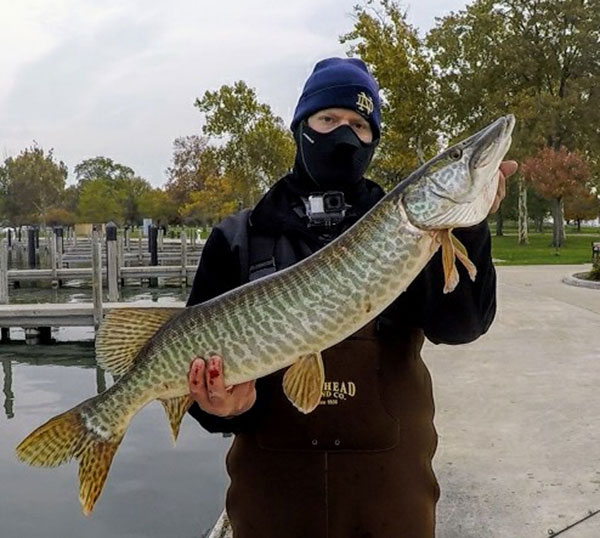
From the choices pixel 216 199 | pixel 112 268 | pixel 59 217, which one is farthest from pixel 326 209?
pixel 59 217

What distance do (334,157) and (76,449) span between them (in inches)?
47.1

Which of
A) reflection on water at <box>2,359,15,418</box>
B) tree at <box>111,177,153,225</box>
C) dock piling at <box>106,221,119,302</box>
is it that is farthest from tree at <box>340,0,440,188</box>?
tree at <box>111,177,153,225</box>

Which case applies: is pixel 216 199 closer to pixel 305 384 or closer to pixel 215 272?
pixel 215 272

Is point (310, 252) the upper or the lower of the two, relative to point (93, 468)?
upper

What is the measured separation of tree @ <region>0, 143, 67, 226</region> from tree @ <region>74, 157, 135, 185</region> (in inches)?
757

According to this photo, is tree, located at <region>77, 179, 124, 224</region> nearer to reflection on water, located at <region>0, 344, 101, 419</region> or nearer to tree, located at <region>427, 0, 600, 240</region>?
tree, located at <region>427, 0, 600, 240</region>

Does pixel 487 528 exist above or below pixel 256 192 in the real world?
below

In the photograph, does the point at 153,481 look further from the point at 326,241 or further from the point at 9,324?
the point at 9,324

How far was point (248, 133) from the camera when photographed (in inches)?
1484

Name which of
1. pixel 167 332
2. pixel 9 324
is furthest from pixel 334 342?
pixel 9 324

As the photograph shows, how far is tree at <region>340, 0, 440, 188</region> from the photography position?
1120 inches

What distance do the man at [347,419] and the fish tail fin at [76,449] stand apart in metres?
0.32

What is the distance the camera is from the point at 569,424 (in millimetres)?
5746

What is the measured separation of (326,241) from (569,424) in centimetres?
418
